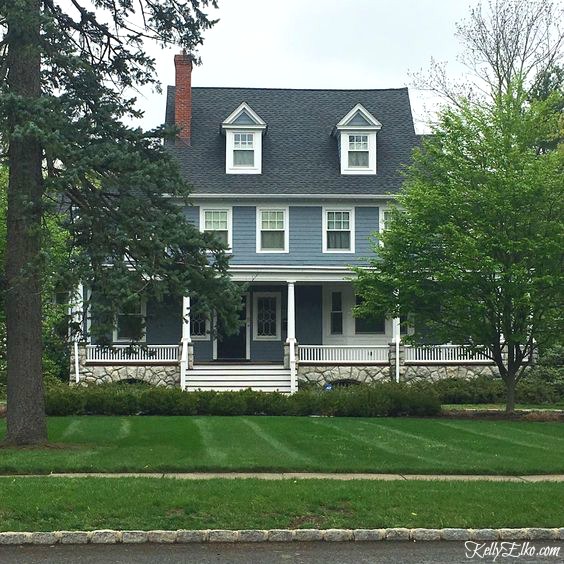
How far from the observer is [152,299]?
14992 millimetres

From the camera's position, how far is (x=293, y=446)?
15391mm

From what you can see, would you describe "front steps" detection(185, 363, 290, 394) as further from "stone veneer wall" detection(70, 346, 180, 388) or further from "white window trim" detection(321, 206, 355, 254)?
"white window trim" detection(321, 206, 355, 254)

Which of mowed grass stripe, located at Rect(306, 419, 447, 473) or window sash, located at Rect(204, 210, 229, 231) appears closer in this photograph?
mowed grass stripe, located at Rect(306, 419, 447, 473)

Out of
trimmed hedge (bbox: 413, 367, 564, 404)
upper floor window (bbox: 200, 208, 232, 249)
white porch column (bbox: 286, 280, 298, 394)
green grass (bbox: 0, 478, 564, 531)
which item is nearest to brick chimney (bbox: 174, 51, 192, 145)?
upper floor window (bbox: 200, 208, 232, 249)

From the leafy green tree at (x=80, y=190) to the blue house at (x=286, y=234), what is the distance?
12745 mm

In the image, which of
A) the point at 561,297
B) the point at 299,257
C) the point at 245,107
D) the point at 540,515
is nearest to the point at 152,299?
the point at 540,515

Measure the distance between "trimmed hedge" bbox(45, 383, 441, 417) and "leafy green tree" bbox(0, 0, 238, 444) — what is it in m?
6.51

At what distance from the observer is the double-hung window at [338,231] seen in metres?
29.7

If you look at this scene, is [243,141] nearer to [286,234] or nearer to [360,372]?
[286,234]

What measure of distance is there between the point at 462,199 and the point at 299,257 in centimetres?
997

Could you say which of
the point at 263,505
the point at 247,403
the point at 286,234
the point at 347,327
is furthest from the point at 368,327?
the point at 263,505

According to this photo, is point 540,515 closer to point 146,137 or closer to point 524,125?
point 146,137

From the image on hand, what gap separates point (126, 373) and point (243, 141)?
9433mm

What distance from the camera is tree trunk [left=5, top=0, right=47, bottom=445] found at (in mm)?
14484
